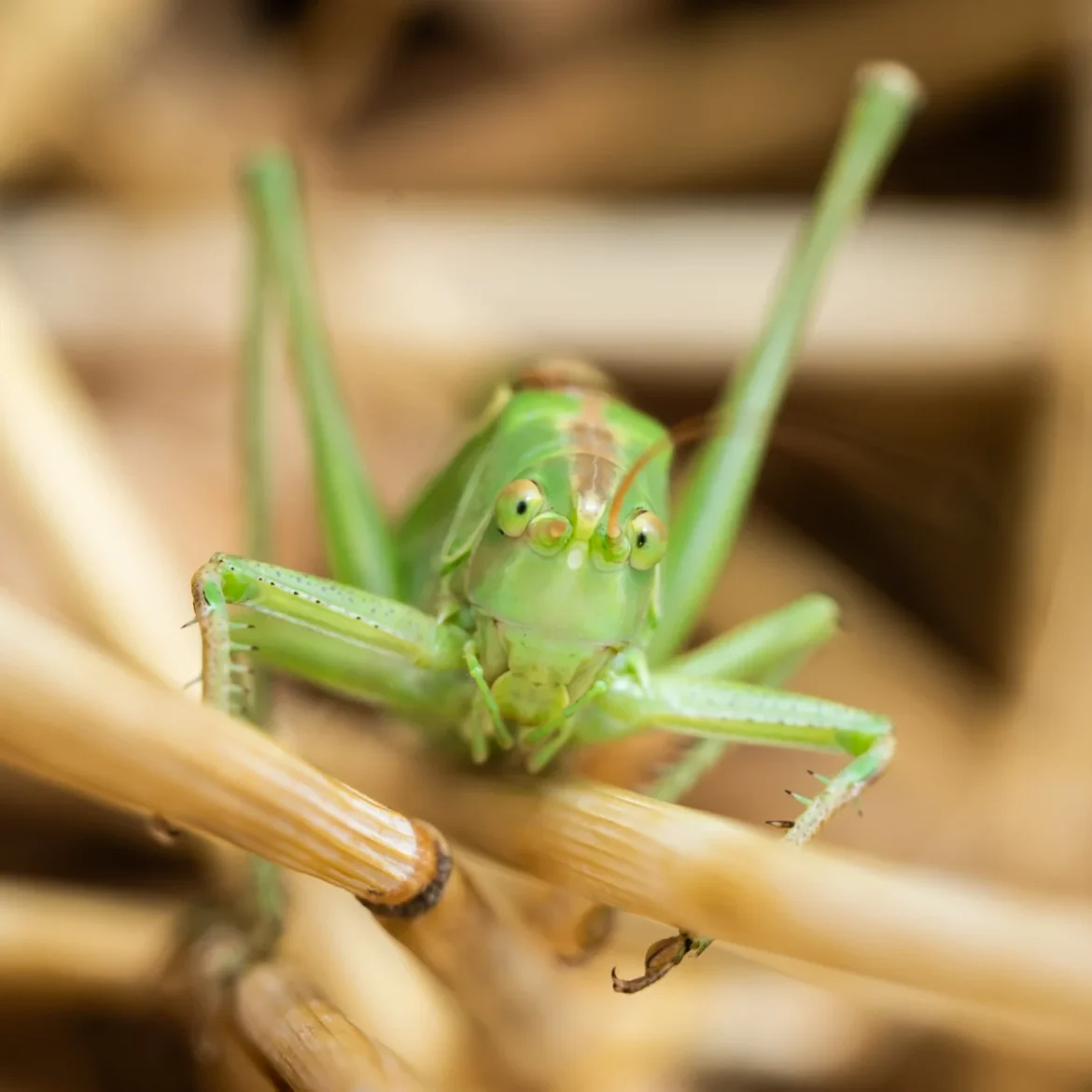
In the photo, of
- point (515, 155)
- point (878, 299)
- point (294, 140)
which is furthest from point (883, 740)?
point (294, 140)

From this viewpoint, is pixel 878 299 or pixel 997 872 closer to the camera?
pixel 997 872

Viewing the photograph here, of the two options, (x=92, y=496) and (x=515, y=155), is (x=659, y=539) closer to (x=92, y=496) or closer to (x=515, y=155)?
(x=92, y=496)

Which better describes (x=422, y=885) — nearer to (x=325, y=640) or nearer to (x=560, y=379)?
(x=325, y=640)

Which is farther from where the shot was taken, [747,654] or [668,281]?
[668,281]

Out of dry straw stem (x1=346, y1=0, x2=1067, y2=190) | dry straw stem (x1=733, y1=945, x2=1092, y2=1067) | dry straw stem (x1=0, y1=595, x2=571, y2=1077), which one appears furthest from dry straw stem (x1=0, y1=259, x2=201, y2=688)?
dry straw stem (x1=346, y1=0, x2=1067, y2=190)

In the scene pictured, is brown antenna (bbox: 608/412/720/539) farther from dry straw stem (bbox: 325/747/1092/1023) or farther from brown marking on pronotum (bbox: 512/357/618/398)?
dry straw stem (bbox: 325/747/1092/1023)

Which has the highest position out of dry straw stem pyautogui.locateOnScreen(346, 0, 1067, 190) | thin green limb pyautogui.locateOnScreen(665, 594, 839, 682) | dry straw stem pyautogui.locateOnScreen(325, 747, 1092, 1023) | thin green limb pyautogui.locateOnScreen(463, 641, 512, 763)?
dry straw stem pyautogui.locateOnScreen(346, 0, 1067, 190)

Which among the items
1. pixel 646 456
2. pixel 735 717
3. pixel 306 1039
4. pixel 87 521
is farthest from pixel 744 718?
pixel 87 521
